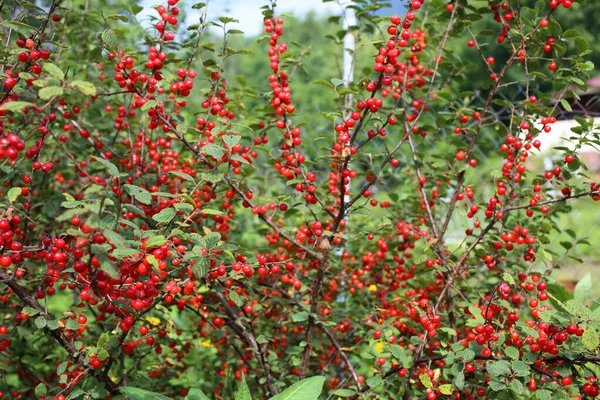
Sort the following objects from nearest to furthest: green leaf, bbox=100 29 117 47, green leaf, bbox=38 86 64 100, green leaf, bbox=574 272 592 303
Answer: green leaf, bbox=38 86 64 100
green leaf, bbox=100 29 117 47
green leaf, bbox=574 272 592 303

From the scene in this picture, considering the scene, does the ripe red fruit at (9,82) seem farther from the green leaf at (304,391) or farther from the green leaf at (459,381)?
the green leaf at (459,381)

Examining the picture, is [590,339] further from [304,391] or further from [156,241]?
[156,241]

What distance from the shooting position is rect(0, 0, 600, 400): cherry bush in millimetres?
1806

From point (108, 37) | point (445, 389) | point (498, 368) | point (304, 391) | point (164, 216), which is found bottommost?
point (304, 391)

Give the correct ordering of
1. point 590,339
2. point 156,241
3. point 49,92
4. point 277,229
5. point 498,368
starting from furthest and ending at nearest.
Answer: point 277,229
point 498,368
point 590,339
point 156,241
point 49,92

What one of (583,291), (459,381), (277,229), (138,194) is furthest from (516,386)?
(138,194)

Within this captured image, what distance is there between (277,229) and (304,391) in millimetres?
614

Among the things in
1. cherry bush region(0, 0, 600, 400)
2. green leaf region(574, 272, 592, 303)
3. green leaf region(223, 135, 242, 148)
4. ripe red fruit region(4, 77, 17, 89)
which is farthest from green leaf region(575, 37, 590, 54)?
ripe red fruit region(4, 77, 17, 89)

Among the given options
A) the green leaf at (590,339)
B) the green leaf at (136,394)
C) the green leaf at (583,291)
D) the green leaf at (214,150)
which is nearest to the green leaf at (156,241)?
the green leaf at (214,150)

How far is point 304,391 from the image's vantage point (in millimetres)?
1954

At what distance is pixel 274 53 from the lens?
2291 mm

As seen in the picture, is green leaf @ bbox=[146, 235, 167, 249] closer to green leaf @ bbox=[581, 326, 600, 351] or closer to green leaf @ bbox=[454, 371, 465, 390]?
green leaf @ bbox=[454, 371, 465, 390]

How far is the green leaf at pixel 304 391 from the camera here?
193 centimetres

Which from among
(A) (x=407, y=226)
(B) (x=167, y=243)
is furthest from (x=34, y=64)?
(A) (x=407, y=226)
